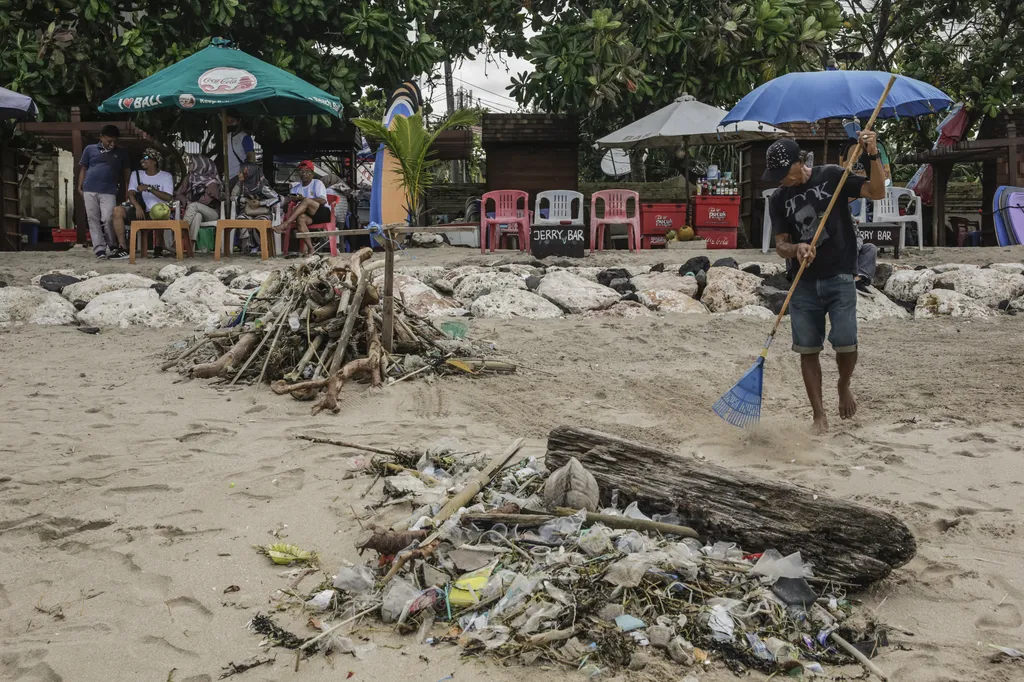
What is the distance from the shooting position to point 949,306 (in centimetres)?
862

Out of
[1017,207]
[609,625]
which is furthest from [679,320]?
[1017,207]

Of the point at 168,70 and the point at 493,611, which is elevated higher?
the point at 168,70

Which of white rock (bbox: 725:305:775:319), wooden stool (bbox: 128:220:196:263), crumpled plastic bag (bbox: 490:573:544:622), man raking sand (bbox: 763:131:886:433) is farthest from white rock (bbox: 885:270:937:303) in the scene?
wooden stool (bbox: 128:220:196:263)

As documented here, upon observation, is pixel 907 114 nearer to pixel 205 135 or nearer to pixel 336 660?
pixel 336 660

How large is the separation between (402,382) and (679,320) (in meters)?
3.43

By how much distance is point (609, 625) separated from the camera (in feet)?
9.14

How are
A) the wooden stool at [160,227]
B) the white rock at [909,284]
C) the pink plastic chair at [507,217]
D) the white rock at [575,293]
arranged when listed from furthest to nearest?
the pink plastic chair at [507,217] → the wooden stool at [160,227] → the white rock at [909,284] → the white rock at [575,293]

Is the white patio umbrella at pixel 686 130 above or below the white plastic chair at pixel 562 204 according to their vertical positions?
above

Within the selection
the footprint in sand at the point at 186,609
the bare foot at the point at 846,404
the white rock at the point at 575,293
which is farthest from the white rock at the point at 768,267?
the footprint in sand at the point at 186,609

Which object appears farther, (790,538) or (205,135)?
(205,135)

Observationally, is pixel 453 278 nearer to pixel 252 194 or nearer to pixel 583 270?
pixel 583 270

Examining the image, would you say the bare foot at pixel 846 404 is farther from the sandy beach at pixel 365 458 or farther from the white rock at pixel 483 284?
the white rock at pixel 483 284

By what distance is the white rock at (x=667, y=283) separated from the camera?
9195 mm

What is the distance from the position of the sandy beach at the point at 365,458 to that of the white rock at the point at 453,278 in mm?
1362
